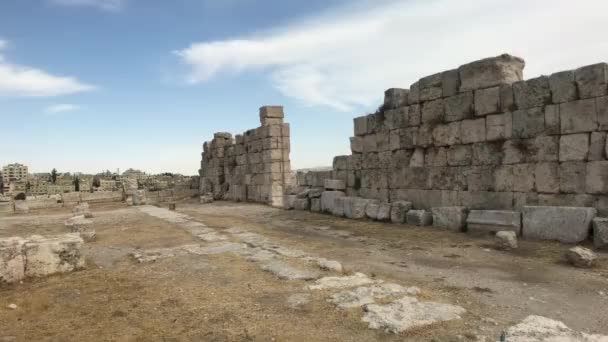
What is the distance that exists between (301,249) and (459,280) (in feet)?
9.64

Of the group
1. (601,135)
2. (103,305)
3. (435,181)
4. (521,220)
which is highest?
(601,135)

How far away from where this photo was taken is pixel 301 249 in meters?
7.47

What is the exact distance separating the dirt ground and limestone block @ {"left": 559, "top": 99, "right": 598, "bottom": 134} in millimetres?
2145

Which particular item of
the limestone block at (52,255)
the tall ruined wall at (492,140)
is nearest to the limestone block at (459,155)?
→ the tall ruined wall at (492,140)

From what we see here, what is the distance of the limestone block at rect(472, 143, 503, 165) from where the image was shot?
888cm

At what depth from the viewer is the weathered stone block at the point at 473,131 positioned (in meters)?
9.15

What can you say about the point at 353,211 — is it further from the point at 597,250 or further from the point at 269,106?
the point at 269,106

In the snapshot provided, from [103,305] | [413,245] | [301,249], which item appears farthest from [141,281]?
[413,245]

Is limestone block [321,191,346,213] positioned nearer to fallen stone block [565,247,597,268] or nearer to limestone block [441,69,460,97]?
limestone block [441,69,460,97]

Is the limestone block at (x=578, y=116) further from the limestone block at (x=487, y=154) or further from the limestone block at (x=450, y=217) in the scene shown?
the limestone block at (x=450, y=217)

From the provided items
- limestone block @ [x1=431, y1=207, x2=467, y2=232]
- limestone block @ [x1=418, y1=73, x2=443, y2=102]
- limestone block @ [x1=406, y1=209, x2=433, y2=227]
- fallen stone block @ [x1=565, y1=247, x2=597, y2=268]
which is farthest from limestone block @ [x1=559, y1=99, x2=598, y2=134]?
limestone block @ [x1=406, y1=209, x2=433, y2=227]

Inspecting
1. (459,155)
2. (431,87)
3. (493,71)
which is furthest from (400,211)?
(493,71)

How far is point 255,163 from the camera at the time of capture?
19062 millimetres

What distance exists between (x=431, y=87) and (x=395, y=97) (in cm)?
122
